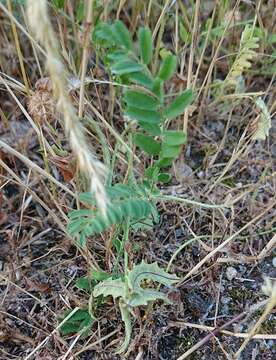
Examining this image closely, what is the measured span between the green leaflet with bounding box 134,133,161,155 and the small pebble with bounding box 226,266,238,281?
1.09 ft

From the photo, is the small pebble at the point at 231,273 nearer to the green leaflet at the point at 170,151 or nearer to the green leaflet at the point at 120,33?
the green leaflet at the point at 170,151

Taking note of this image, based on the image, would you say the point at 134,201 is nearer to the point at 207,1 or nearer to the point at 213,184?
the point at 213,184

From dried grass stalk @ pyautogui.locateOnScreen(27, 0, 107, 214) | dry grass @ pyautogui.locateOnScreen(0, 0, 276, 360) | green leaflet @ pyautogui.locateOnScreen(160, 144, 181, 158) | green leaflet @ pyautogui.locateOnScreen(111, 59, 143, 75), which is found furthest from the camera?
dry grass @ pyautogui.locateOnScreen(0, 0, 276, 360)

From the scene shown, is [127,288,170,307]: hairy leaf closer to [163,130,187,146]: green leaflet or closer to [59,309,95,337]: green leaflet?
[59,309,95,337]: green leaflet

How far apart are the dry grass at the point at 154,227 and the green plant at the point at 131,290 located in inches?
1.5

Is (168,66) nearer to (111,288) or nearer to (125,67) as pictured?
(125,67)

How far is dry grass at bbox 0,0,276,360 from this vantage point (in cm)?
94

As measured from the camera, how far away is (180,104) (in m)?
0.77

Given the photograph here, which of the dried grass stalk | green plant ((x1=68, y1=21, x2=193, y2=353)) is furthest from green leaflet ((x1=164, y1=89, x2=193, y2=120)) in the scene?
the dried grass stalk

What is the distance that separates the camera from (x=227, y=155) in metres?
1.22

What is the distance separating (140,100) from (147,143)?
88 millimetres

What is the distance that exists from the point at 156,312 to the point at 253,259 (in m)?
0.22

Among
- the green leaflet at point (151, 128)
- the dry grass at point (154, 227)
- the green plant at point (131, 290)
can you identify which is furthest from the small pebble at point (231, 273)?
the green leaflet at point (151, 128)

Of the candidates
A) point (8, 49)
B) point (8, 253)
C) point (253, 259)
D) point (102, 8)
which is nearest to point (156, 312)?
point (253, 259)
